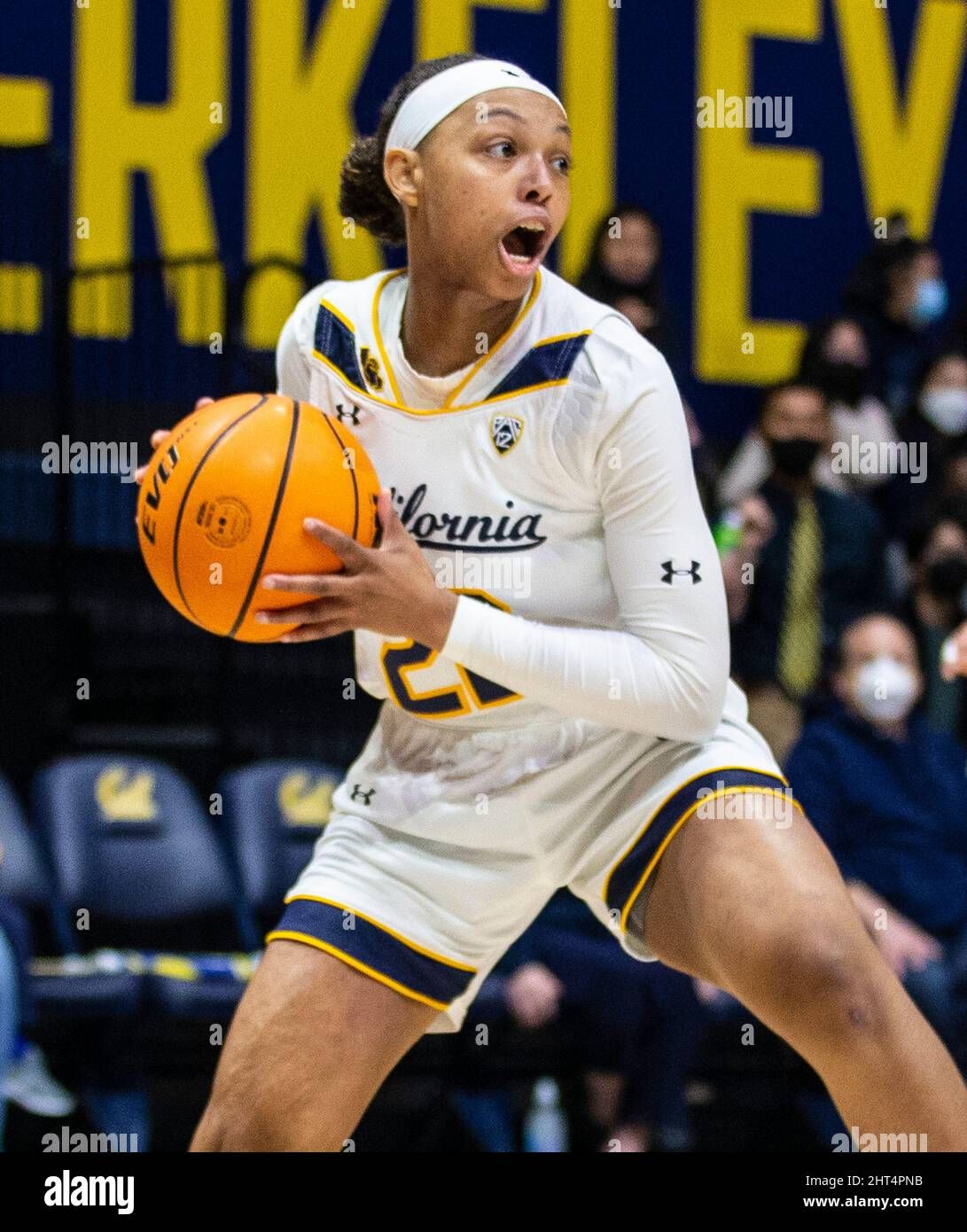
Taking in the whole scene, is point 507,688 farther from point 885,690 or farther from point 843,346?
point 843,346

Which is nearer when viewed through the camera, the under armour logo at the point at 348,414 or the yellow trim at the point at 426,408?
the yellow trim at the point at 426,408

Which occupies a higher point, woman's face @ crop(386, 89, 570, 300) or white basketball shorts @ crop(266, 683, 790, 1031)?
woman's face @ crop(386, 89, 570, 300)

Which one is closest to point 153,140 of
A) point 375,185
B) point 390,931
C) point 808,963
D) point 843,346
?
point 843,346

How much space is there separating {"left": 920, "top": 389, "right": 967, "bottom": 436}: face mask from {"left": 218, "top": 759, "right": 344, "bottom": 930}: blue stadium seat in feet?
10.8

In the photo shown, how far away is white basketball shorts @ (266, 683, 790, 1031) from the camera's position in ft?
10.8

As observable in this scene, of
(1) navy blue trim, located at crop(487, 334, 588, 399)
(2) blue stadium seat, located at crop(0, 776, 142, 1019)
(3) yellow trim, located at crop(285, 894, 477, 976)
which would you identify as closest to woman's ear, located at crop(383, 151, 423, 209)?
(1) navy blue trim, located at crop(487, 334, 588, 399)

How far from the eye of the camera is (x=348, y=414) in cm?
342

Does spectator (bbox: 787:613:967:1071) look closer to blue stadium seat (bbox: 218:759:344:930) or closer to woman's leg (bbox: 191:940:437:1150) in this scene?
blue stadium seat (bbox: 218:759:344:930)

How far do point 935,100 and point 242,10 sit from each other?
3.53 m

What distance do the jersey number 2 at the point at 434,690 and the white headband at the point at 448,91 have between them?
2.60ft

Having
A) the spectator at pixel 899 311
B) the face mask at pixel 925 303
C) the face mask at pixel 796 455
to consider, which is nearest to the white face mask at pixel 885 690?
the face mask at pixel 796 455

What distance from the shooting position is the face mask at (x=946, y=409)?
823 cm

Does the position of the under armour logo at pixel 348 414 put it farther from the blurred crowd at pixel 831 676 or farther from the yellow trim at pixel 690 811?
the blurred crowd at pixel 831 676

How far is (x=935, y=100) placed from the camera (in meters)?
9.65
